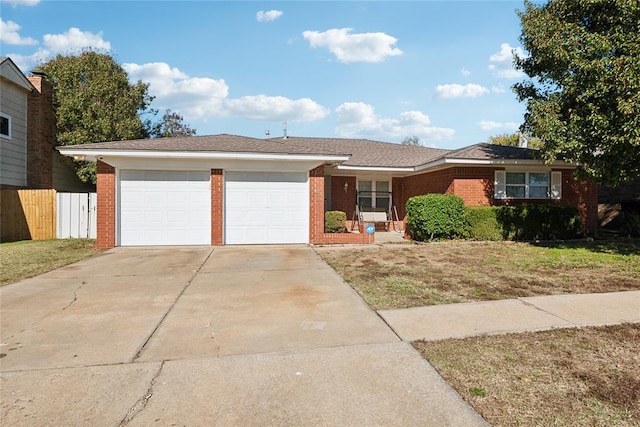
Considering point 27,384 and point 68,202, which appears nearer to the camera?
point 27,384

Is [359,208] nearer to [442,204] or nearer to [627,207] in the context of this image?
[442,204]

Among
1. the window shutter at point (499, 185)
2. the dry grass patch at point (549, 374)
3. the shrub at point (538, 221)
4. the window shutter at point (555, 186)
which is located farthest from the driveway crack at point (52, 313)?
the window shutter at point (555, 186)

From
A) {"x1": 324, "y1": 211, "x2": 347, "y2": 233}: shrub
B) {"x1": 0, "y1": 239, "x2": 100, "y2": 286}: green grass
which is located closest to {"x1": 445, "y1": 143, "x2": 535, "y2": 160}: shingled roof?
{"x1": 324, "y1": 211, "x2": 347, "y2": 233}: shrub

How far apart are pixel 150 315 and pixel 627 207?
61.8 feet

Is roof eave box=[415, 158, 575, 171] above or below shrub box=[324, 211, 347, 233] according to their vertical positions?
above

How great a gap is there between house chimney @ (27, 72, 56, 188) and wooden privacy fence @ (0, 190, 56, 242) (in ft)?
9.28

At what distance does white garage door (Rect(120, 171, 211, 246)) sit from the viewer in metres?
11.9

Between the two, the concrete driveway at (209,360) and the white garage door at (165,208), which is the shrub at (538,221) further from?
the white garage door at (165,208)

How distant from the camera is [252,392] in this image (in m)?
3.09

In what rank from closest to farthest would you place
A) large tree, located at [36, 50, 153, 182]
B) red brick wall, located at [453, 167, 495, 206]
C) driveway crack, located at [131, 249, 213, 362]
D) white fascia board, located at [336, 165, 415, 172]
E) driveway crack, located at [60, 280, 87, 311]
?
driveway crack, located at [131, 249, 213, 362]
driveway crack, located at [60, 280, 87, 311]
red brick wall, located at [453, 167, 495, 206]
white fascia board, located at [336, 165, 415, 172]
large tree, located at [36, 50, 153, 182]

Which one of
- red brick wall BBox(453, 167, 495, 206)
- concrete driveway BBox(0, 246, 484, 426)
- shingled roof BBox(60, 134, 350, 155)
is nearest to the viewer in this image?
concrete driveway BBox(0, 246, 484, 426)

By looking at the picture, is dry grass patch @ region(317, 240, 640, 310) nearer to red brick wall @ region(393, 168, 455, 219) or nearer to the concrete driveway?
the concrete driveway

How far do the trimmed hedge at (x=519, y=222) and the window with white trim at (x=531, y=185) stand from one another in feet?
3.60

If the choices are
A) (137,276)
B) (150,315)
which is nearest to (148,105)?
(137,276)
